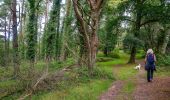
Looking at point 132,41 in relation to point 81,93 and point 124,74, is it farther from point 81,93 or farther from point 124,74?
point 81,93

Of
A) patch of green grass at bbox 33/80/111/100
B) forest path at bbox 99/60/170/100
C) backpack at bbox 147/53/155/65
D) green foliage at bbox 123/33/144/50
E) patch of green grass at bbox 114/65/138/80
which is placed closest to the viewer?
patch of green grass at bbox 33/80/111/100

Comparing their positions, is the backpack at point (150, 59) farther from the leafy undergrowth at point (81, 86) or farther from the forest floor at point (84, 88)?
the leafy undergrowth at point (81, 86)

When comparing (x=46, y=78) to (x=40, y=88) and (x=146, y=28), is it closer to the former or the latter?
(x=40, y=88)

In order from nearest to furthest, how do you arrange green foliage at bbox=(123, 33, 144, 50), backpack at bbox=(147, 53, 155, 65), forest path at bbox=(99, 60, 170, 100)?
forest path at bbox=(99, 60, 170, 100), backpack at bbox=(147, 53, 155, 65), green foliage at bbox=(123, 33, 144, 50)

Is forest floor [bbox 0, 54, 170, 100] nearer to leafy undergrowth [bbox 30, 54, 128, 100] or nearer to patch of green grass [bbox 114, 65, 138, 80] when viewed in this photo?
leafy undergrowth [bbox 30, 54, 128, 100]

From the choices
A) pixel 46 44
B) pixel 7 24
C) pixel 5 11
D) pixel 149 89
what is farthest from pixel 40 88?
pixel 7 24

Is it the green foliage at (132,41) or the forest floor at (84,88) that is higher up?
the green foliage at (132,41)

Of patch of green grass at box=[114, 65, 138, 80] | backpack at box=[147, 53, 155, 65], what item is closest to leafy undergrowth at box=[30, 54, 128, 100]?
patch of green grass at box=[114, 65, 138, 80]

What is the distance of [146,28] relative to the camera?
142 feet

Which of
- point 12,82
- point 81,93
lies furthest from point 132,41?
point 12,82

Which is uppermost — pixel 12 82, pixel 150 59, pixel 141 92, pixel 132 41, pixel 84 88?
pixel 132 41

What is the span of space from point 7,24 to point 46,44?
27.4m

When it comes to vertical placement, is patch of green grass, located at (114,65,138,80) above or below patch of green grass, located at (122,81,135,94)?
above

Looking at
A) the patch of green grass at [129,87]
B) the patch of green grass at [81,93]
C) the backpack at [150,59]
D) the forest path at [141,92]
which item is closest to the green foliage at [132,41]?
the patch of green grass at [129,87]
